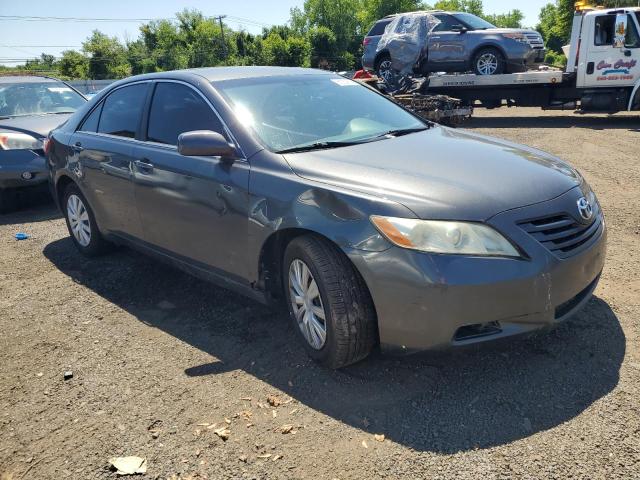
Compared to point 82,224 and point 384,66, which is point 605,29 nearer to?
point 384,66

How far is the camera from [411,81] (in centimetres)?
1488

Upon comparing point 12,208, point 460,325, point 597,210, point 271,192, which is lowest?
point 12,208

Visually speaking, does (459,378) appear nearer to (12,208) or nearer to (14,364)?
(14,364)

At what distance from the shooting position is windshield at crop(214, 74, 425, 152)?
3.55 m

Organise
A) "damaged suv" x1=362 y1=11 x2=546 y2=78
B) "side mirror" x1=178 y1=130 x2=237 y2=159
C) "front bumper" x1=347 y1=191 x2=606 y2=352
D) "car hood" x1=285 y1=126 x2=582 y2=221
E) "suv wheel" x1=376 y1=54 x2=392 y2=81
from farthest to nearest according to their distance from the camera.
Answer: "suv wheel" x1=376 y1=54 x2=392 y2=81 < "damaged suv" x1=362 y1=11 x2=546 y2=78 < "side mirror" x1=178 y1=130 x2=237 y2=159 < "car hood" x1=285 y1=126 x2=582 y2=221 < "front bumper" x1=347 y1=191 x2=606 y2=352

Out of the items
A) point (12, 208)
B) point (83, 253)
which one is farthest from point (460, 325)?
point (12, 208)

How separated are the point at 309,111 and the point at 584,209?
1.83 meters

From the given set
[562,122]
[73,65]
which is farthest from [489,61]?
[73,65]

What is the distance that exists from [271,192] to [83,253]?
9.95 ft

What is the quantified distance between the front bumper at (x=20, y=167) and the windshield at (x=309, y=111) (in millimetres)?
4626

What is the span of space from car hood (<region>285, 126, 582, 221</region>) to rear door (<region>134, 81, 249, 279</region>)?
53cm

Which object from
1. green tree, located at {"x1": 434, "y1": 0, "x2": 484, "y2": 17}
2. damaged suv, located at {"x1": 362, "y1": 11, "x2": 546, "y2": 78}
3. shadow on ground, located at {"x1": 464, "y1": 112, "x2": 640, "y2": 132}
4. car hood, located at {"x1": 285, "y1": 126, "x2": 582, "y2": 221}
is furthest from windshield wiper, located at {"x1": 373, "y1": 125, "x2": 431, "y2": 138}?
green tree, located at {"x1": 434, "y1": 0, "x2": 484, "y2": 17}

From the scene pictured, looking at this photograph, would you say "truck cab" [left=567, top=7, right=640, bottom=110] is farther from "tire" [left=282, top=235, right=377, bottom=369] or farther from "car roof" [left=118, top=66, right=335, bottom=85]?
"tire" [left=282, top=235, right=377, bottom=369]

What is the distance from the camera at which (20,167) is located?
286 inches
